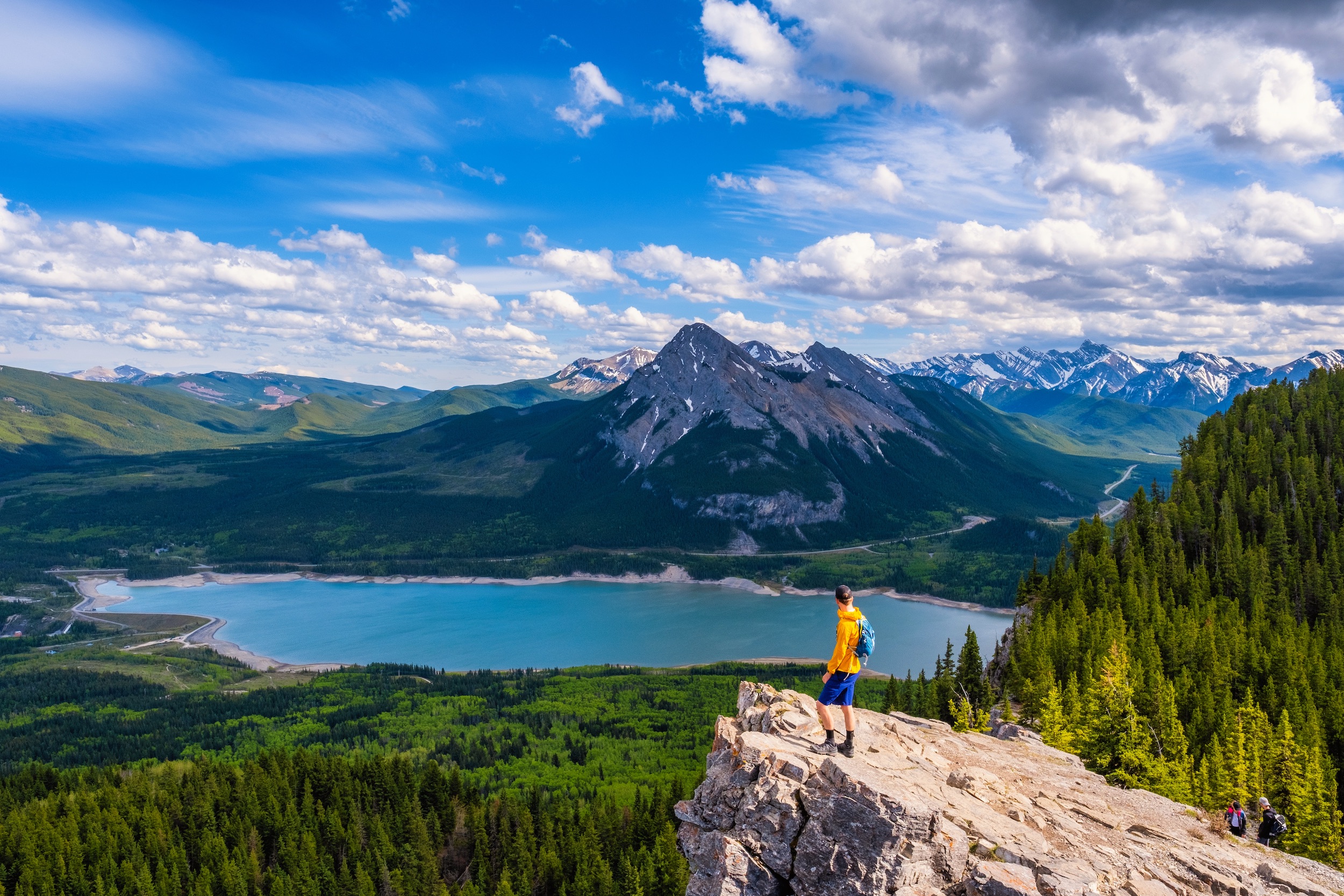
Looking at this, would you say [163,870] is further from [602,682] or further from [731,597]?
[731,597]

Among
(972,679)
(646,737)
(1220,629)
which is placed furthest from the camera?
(646,737)

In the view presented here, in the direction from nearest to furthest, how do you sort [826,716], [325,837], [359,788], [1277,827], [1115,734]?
[826,716], [1277,827], [1115,734], [325,837], [359,788]

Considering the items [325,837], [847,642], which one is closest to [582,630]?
[325,837]

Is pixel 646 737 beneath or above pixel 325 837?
beneath

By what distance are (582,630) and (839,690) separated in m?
154

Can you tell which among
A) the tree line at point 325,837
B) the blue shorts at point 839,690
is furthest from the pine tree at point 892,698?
the blue shorts at point 839,690

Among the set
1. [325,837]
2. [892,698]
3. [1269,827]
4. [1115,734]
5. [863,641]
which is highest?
[863,641]

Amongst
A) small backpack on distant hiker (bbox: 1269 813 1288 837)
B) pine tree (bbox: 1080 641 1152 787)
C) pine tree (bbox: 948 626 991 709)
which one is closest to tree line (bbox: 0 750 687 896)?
pine tree (bbox: 948 626 991 709)

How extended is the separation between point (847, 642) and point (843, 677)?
146 centimetres

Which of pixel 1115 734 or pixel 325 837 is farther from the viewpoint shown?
pixel 325 837

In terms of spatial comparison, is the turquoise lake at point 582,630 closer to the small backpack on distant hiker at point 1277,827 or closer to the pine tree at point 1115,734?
the pine tree at point 1115,734

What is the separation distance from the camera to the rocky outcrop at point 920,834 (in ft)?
61.8

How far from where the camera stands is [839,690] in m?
22.4

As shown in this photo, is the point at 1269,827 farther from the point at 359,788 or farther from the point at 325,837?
the point at 359,788
